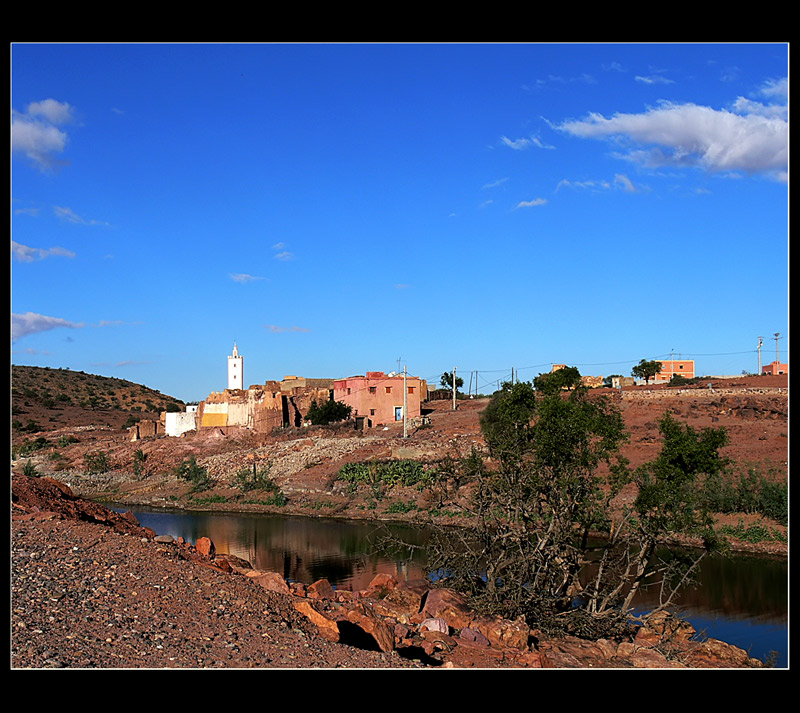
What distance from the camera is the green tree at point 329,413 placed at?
4753 centimetres

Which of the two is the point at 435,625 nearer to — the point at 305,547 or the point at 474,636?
the point at 474,636

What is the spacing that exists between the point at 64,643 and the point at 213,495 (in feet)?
92.7

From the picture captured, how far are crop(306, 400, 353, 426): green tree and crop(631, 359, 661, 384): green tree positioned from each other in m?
30.3

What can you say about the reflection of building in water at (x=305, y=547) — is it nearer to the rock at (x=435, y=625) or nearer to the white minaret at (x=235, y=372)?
the rock at (x=435, y=625)

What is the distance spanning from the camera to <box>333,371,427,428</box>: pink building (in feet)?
157

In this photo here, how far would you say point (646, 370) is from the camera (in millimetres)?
66375

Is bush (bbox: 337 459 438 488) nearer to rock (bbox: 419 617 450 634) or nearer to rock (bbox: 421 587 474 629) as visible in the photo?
rock (bbox: 421 587 474 629)

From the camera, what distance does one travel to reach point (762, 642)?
14.5 meters

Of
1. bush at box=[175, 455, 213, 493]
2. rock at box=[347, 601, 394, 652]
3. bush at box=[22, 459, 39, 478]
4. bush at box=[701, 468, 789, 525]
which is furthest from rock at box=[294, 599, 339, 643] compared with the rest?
bush at box=[22, 459, 39, 478]

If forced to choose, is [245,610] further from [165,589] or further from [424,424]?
[424,424]

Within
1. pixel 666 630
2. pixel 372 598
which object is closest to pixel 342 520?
pixel 372 598

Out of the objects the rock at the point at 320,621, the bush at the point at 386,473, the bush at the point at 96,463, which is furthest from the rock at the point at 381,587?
the bush at the point at 96,463

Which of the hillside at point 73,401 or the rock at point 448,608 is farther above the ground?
the hillside at point 73,401

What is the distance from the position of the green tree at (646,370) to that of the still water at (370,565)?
43.8 metres
